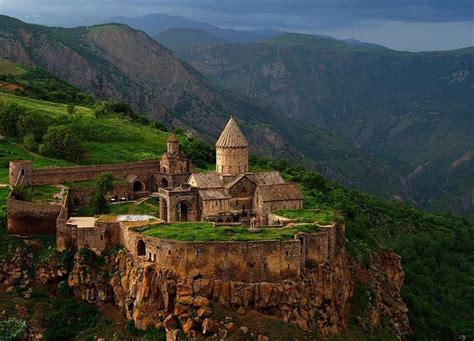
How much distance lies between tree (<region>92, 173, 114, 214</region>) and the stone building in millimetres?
5523

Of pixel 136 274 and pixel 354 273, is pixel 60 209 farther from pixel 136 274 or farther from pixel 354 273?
pixel 354 273

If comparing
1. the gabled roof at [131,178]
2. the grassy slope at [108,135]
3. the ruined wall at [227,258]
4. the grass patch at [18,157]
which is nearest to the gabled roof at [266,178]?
the ruined wall at [227,258]

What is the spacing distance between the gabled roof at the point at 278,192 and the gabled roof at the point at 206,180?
3932 millimetres

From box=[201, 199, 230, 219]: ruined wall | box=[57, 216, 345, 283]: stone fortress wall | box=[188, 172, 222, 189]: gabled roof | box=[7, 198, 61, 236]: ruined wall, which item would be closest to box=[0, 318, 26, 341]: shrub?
box=[57, 216, 345, 283]: stone fortress wall

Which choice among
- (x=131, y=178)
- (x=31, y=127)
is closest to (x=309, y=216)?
(x=131, y=178)

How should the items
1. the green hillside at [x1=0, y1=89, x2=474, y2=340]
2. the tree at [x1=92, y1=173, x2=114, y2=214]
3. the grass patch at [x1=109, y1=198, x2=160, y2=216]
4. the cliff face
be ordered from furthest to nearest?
the green hillside at [x1=0, y1=89, x2=474, y2=340], the grass patch at [x1=109, y1=198, x2=160, y2=216], the tree at [x1=92, y1=173, x2=114, y2=214], the cliff face

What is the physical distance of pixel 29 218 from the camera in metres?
59.7

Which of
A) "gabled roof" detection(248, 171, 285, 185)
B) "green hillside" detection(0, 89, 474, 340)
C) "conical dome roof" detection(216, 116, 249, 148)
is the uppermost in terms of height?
"conical dome roof" detection(216, 116, 249, 148)

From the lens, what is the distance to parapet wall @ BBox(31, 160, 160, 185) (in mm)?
71938

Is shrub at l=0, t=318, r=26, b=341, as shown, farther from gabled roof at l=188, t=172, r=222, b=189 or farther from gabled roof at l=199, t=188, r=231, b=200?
gabled roof at l=188, t=172, r=222, b=189

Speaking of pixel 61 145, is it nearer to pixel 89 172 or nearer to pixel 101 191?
pixel 89 172

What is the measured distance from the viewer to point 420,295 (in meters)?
92.2

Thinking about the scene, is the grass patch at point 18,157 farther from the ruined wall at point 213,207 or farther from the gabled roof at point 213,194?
the ruined wall at point 213,207

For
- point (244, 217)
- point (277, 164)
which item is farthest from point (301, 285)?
point (277, 164)
